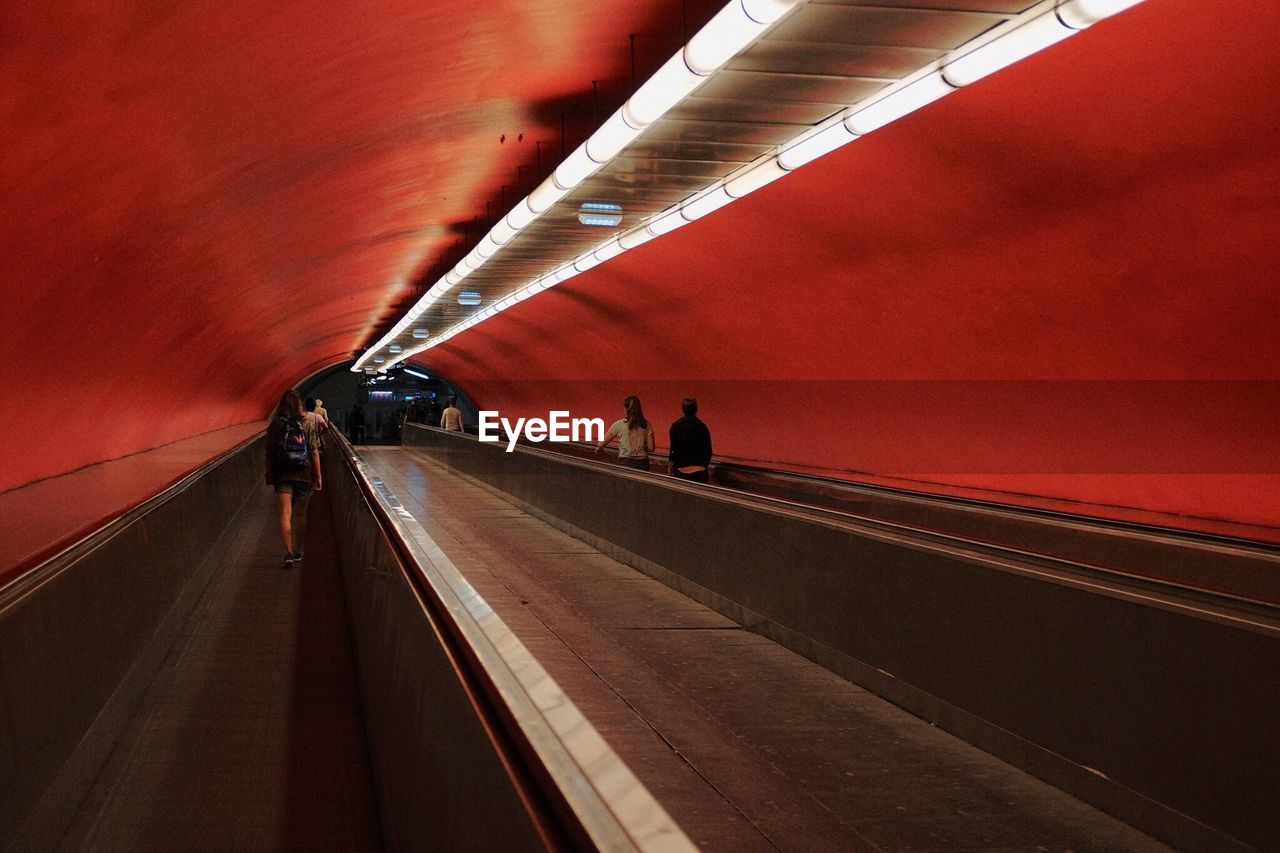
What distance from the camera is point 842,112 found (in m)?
8.06

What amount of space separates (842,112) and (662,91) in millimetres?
1923

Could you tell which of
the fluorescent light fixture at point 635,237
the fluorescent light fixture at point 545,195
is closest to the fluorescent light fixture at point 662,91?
the fluorescent light fixture at point 545,195

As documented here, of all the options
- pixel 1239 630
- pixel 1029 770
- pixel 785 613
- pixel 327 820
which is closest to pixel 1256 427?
pixel 785 613

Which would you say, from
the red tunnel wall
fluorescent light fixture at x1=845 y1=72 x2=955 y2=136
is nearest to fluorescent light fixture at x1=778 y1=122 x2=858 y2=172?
fluorescent light fixture at x1=845 y1=72 x2=955 y2=136

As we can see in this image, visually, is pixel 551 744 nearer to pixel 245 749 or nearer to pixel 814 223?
pixel 245 749

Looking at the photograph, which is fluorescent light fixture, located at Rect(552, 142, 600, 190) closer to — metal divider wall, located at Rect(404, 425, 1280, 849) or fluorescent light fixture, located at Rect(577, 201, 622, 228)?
fluorescent light fixture, located at Rect(577, 201, 622, 228)

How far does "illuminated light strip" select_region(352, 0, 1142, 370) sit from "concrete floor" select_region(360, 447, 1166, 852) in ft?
10.8

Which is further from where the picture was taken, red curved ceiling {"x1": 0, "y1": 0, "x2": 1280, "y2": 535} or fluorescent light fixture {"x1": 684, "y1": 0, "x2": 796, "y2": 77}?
red curved ceiling {"x1": 0, "y1": 0, "x2": 1280, "y2": 535}

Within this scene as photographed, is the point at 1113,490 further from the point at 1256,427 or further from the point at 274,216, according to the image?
the point at 274,216

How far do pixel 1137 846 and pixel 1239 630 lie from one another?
2.78 ft

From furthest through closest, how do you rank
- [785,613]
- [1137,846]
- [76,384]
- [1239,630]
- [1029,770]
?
1. [76,384]
2. [785,613]
3. [1029,770]
4. [1137,846]
5. [1239,630]

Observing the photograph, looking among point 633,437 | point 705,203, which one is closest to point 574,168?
point 705,203

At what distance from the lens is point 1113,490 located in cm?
996

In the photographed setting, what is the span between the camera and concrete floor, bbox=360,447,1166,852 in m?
4.01
